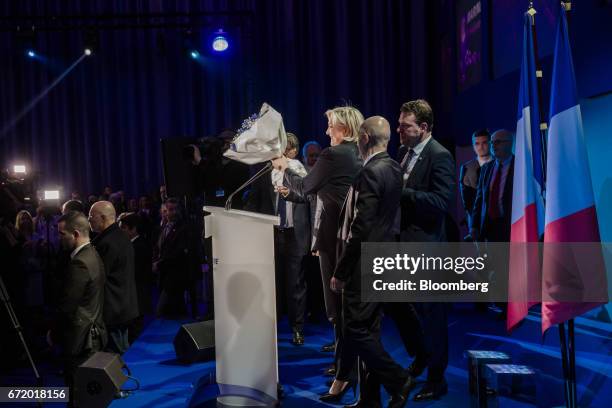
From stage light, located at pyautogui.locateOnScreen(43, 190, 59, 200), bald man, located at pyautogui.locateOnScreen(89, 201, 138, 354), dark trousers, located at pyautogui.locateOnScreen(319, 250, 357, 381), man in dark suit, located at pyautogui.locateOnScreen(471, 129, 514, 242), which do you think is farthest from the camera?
stage light, located at pyautogui.locateOnScreen(43, 190, 59, 200)

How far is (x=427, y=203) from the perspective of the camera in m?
2.84

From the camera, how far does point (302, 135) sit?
10.7 meters

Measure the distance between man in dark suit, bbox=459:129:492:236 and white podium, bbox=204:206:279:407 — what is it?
3075 millimetres

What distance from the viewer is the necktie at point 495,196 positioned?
4.80 m

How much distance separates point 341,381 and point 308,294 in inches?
88.2

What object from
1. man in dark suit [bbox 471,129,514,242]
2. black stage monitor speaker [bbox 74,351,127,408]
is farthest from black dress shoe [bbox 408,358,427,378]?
man in dark suit [bbox 471,129,514,242]

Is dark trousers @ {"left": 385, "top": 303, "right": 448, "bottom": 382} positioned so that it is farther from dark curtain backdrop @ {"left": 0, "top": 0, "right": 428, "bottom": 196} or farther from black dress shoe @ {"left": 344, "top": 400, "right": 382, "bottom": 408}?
dark curtain backdrop @ {"left": 0, "top": 0, "right": 428, "bottom": 196}

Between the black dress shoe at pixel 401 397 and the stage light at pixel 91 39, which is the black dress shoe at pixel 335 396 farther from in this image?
the stage light at pixel 91 39

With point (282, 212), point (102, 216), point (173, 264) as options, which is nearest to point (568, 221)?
point (282, 212)

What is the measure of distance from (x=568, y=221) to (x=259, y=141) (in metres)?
1.45

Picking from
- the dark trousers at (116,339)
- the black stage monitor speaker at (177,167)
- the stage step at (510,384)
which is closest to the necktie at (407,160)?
the stage step at (510,384)

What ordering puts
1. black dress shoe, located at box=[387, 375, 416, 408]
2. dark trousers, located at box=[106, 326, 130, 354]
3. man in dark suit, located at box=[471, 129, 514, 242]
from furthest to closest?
1. man in dark suit, located at box=[471, 129, 514, 242]
2. dark trousers, located at box=[106, 326, 130, 354]
3. black dress shoe, located at box=[387, 375, 416, 408]

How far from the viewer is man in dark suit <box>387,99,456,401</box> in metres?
2.89

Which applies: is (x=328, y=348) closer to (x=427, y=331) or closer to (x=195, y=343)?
(x=195, y=343)
